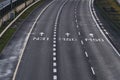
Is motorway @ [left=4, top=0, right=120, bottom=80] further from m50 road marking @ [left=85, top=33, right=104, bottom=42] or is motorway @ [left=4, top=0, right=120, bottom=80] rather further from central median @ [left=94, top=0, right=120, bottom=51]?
central median @ [left=94, top=0, right=120, bottom=51]

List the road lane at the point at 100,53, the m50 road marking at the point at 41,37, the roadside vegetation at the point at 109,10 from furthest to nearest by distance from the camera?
1. the roadside vegetation at the point at 109,10
2. the m50 road marking at the point at 41,37
3. the road lane at the point at 100,53

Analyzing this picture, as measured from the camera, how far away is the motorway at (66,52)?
32.1 metres

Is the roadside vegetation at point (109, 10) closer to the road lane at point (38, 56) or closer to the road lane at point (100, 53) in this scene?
the road lane at point (100, 53)

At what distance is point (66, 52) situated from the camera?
131ft

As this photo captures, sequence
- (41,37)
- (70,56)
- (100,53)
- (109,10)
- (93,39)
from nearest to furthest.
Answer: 1. (70,56)
2. (100,53)
3. (93,39)
4. (41,37)
5. (109,10)

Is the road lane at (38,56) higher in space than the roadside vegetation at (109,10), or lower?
higher

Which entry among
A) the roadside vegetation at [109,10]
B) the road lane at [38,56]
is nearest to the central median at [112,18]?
the roadside vegetation at [109,10]

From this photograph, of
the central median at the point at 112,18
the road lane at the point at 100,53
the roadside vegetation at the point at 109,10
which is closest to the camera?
the road lane at the point at 100,53

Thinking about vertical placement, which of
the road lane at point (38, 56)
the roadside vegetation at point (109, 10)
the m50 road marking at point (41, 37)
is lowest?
the roadside vegetation at point (109, 10)

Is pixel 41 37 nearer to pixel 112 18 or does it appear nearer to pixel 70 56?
pixel 70 56

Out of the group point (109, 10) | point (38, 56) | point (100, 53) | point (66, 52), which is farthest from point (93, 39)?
point (109, 10)

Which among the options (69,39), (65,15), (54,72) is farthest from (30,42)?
(65,15)

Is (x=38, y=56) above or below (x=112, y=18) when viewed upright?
above

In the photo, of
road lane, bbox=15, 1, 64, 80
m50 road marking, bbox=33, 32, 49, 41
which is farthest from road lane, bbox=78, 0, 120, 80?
m50 road marking, bbox=33, 32, 49, 41
